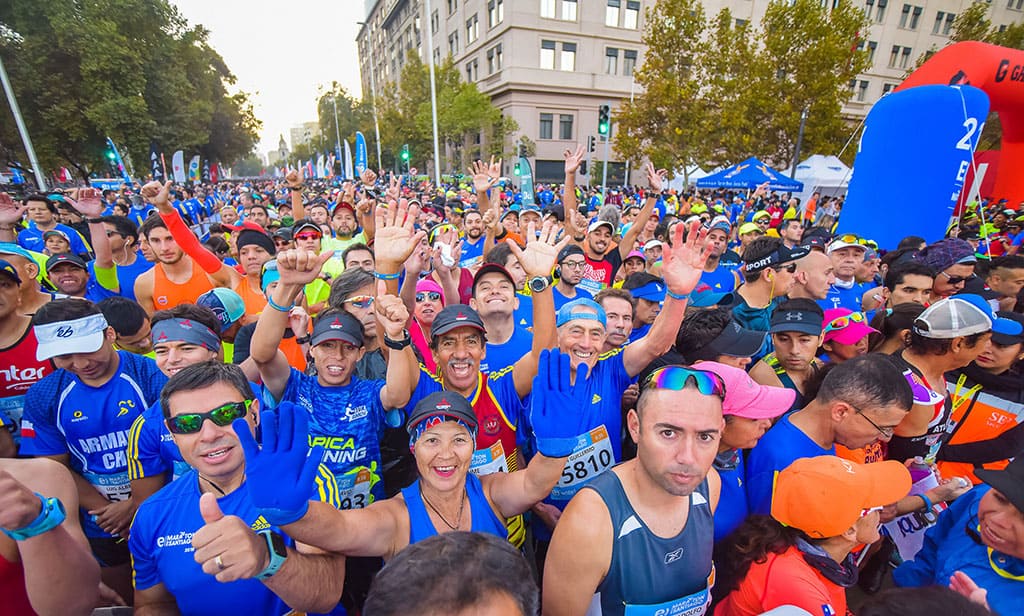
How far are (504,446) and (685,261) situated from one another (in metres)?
1.71

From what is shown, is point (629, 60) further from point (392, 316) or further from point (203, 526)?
point (203, 526)

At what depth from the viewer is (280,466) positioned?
4.91 ft

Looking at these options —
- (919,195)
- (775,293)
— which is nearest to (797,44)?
(919,195)

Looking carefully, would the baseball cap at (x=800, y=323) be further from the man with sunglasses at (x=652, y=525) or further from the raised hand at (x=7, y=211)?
the raised hand at (x=7, y=211)

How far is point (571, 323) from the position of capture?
2.84m

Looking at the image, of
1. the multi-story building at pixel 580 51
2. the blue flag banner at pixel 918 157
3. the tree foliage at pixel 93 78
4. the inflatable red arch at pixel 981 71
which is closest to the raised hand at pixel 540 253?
the blue flag banner at pixel 918 157

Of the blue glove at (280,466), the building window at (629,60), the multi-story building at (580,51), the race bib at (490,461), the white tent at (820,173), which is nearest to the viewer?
the blue glove at (280,466)

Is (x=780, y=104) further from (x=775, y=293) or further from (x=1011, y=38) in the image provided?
(x=775, y=293)

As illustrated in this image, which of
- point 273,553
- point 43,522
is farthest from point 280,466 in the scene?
point 43,522

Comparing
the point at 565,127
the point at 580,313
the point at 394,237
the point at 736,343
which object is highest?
the point at 565,127

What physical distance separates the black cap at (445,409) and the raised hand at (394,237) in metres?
1.19

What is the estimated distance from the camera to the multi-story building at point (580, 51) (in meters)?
35.6

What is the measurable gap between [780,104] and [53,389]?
26.3 m

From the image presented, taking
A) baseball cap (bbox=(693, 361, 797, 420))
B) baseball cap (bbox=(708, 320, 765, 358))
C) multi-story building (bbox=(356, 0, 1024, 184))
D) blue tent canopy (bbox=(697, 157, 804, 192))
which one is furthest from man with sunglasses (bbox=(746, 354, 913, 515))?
multi-story building (bbox=(356, 0, 1024, 184))
